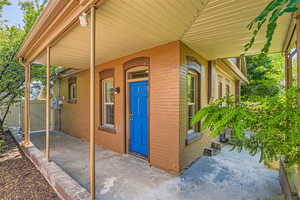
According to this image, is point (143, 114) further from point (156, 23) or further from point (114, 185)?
point (156, 23)

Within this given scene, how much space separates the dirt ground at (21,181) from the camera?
8.18 ft

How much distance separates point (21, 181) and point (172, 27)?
159 inches

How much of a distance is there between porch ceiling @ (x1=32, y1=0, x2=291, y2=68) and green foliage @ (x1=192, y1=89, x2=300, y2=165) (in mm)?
1375

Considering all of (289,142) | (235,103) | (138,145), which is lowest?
(138,145)

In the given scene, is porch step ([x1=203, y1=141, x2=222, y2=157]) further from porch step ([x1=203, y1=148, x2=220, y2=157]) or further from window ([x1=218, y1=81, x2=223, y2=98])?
window ([x1=218, y1=81, x2=223, y2=98])

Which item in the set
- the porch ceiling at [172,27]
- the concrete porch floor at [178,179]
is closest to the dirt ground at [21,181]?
the concrete porch floor at [178,179]

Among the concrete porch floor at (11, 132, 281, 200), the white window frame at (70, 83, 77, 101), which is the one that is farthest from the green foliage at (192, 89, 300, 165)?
the white window frame at (70, 83, 77, 101)

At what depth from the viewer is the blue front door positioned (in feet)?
12.6

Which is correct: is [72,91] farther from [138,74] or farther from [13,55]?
[138,74]

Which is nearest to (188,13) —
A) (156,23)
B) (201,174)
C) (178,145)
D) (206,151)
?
(156,23)

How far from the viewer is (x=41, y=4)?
5.78 metres

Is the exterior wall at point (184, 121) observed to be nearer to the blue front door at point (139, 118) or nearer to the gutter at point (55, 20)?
the blue front door at point (139, 118)

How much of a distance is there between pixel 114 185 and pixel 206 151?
9.04 ft

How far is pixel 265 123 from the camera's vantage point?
53.2 inches
